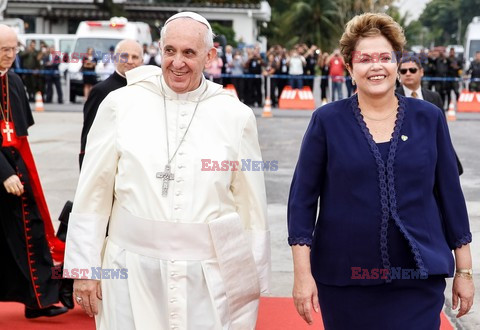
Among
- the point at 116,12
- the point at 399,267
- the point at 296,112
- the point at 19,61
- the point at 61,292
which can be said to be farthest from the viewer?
the point at 116,12

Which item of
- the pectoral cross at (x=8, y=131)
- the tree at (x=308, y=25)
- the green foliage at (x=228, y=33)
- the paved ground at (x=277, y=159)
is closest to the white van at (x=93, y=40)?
the paved ground at (x=277, y=159)

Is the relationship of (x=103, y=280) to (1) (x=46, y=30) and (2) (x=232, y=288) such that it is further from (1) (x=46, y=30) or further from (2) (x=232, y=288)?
(1) (x=46, y=30)

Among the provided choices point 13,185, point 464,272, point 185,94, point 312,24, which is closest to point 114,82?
point 13,185

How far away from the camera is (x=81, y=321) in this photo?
6359mm

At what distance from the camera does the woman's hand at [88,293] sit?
12.8 feet

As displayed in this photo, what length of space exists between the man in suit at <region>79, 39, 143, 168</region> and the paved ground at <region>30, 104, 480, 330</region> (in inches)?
76.2

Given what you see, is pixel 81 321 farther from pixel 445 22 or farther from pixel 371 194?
pixel 445 22

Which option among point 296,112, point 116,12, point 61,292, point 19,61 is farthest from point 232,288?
point 116,12

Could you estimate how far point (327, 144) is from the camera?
12.3ft

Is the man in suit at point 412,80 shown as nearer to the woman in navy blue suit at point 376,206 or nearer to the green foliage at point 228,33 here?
the woman in navy blue suit at point 376,206

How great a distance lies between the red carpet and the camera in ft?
20.5

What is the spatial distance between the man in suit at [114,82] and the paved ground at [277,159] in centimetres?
194

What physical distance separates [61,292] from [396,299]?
3.27 metres

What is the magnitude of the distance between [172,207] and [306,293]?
2.03 ft
